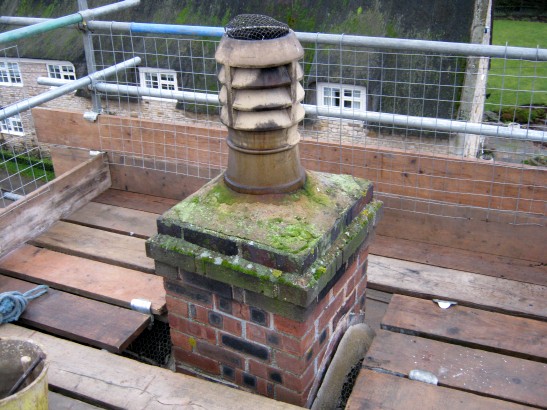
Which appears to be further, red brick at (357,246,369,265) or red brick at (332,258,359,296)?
red brick at (357,246,369,265)

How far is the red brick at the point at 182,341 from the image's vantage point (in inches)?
109

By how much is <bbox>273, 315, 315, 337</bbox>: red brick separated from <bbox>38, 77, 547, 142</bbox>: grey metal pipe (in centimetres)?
173

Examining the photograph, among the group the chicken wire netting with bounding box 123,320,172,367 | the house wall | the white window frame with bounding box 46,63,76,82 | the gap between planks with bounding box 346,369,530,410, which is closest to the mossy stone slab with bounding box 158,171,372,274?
the gap between planks with bounding box 346,369,530,410

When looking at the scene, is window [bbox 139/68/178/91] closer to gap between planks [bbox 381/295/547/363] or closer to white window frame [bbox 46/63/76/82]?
white window frame [bbox 46/63/76/82]

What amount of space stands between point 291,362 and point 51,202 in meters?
2.34

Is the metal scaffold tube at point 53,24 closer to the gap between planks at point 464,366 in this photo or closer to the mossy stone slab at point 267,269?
the mossy stone slab at point 267,269

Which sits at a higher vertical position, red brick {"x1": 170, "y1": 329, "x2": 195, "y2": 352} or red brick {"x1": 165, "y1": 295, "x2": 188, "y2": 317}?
red brick {"x1": 165, "y1": 295, "x2": 188, "y2": 317}

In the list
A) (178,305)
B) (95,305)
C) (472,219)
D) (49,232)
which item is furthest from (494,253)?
(49,232)

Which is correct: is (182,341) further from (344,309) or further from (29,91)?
(29,91)

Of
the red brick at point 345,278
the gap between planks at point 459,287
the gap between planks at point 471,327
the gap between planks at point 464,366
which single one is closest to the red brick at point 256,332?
the red brick at point 345,278

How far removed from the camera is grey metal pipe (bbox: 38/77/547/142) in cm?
351

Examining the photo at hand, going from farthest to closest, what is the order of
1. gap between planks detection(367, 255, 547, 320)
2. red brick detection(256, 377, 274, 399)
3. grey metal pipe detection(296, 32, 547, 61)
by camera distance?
1. grey metal pipe detection(296, 32, 547, 61)
2. gap between planks detection(367, 255, 547, 320)
3. red brick detection(256, 377, 274, 399)

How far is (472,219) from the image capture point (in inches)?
147

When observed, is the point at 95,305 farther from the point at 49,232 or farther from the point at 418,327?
the point at 418,327
